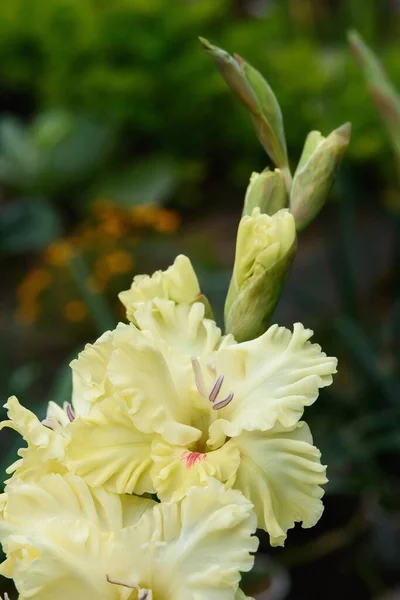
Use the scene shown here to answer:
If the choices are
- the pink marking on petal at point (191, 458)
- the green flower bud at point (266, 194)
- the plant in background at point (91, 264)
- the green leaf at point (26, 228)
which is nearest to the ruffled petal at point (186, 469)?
the pink marking on petal at point (191, 458)

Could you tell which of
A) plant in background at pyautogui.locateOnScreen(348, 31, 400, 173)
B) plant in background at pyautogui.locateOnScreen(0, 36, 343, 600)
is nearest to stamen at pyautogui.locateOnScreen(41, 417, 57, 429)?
plant in background at pyautogui.locateOnScreen(0, 36, 343, 600)

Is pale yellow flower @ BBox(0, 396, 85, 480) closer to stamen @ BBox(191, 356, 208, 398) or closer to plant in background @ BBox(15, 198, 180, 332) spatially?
stamen @ BBox(191, 356, 208, 398)

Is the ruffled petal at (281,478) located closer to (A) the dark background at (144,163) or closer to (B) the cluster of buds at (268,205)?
(B) the cluster of buds at (268,205)

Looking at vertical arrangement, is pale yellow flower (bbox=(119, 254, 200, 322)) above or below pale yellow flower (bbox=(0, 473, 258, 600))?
above

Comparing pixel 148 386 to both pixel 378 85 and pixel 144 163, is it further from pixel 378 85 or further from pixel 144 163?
pixel 144 163

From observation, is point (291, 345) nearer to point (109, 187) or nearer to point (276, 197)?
point (276, 197)

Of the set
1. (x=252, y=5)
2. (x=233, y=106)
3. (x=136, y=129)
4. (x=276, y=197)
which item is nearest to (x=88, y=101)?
(x=136, y=129)

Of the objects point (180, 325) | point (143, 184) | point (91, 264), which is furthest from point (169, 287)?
point (143, 184)
